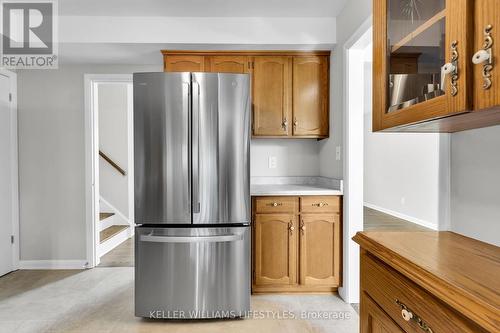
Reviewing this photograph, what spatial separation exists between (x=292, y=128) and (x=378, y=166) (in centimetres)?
451

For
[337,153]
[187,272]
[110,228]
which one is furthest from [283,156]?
[110,228]

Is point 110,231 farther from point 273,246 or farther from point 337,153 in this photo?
point 337,153

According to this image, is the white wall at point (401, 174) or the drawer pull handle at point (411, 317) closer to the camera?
the drawer pull handle at point (411, 317)

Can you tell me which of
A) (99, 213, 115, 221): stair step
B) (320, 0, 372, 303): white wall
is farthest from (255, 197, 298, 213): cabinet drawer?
(99, 213, 115, 221): stair step

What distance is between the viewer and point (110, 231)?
4.70m

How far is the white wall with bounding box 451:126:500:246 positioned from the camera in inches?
41.9

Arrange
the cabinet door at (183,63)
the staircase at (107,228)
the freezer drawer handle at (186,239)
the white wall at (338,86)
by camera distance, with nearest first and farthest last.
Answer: the freezer drawer handle at (186,239) < the white wall at (338,86) < the cabinet door at (183,63) < the staircase at (107,228)

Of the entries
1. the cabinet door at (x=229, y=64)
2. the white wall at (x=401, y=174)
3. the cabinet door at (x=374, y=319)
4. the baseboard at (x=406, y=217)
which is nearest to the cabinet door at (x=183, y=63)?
the cabinet door at (x=229, y=64)

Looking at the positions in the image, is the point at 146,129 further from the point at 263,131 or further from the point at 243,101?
the point at 263,131

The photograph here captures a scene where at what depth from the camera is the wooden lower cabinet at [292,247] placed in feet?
9.20

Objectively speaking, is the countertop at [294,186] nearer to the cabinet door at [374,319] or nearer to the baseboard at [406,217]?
the cabinet door at [374,319]

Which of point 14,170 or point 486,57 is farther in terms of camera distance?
point 14,170

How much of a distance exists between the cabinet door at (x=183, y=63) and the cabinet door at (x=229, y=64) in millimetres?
104

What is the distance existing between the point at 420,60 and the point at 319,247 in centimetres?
210
